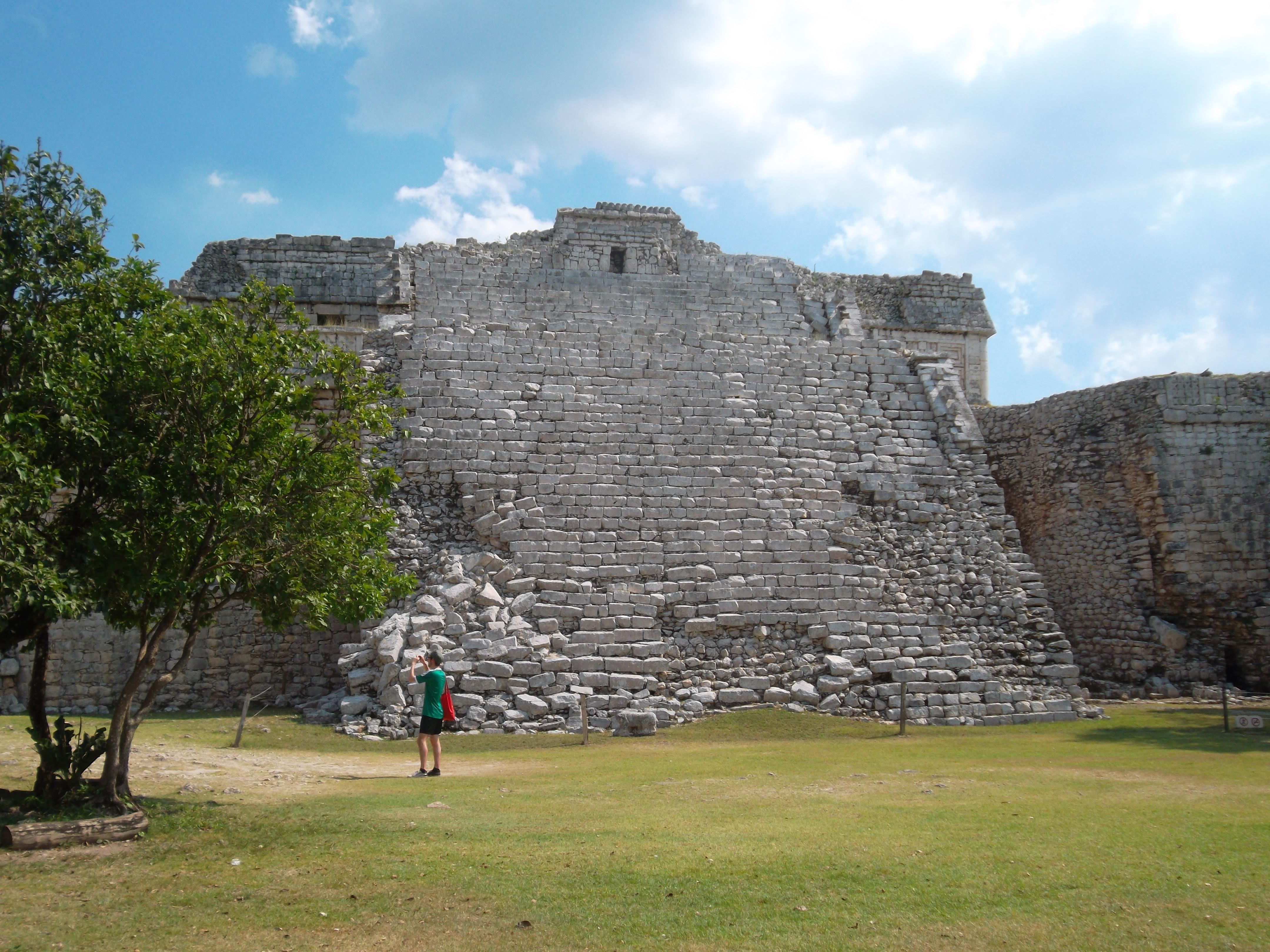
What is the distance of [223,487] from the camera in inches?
257

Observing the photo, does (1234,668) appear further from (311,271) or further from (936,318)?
(311,271)

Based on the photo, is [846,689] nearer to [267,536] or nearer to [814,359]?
[814,359]

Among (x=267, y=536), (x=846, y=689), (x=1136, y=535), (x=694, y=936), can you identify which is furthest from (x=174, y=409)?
(x=1136, y=535)

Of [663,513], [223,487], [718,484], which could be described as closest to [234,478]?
[223,487]

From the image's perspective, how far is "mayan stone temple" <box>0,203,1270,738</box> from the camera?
11.7m

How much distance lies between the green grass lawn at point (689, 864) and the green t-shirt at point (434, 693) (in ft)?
1.84

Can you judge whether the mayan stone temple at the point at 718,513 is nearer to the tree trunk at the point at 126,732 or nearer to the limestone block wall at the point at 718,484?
the limestone block wall at the point at 718,484

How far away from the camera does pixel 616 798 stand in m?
7.05

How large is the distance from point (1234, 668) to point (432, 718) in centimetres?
1290

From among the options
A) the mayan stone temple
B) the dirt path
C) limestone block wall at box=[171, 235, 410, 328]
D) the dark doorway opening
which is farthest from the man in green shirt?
the dark doorway opening

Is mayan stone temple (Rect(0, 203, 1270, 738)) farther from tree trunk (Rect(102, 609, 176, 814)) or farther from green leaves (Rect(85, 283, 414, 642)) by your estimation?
tree trunk (Rect(102, 609, 176, 814))

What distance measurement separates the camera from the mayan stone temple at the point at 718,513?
11.7m

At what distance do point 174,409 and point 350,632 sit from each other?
676 cm

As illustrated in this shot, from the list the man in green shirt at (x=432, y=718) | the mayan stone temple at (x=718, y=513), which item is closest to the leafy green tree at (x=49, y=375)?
the man in green shirt at (x=432, y=718)
